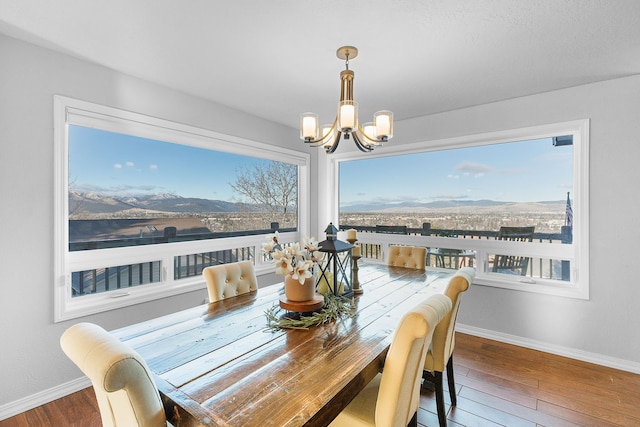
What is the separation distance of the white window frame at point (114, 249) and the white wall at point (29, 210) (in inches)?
2.1

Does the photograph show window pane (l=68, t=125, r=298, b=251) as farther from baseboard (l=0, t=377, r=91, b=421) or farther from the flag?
the flag

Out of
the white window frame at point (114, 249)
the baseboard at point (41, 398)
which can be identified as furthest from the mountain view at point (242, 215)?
the baseboard at point (41, 398)

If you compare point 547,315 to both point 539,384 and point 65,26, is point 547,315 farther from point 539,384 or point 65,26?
point 65,26

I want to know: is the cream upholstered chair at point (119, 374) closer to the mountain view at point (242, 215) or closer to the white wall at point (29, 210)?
the white wall at point (29, 210)

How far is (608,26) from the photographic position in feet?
6.48

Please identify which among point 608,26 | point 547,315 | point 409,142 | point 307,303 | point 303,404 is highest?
point 608,26

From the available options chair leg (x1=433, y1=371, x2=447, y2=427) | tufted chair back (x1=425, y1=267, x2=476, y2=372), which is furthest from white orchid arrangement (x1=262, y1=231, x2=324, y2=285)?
chair leg (x1=433, y1=371, x2=447, y2=427)

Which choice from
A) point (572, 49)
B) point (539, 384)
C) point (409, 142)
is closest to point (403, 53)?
point (572, 49)

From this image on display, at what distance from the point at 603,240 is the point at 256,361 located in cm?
332

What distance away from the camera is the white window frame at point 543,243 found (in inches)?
115

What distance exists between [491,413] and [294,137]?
3754 mm

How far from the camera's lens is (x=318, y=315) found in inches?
68.3

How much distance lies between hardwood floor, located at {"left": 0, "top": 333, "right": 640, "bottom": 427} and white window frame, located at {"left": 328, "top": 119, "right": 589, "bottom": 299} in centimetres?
71

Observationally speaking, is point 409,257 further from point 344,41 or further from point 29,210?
point 29,210
